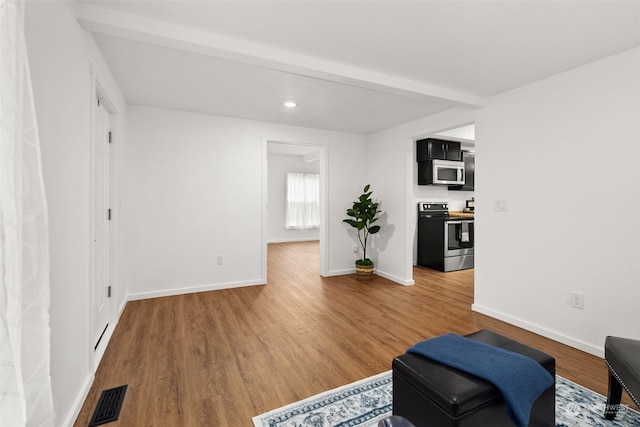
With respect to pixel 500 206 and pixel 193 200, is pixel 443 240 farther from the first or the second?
pixel 193 200

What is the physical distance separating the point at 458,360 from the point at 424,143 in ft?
14.8

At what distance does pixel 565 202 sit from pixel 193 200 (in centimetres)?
392

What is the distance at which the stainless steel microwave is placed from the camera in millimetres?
5320

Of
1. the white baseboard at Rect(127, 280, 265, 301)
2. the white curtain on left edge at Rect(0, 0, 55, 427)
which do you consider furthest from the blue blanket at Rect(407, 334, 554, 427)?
the white baseboard at Rect(127, 280, 265, 301)

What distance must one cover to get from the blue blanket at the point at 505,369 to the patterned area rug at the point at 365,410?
51 cm

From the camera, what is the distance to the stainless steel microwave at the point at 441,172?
17.5ft

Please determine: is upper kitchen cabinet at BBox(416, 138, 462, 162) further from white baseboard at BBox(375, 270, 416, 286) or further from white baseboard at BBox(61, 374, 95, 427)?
white baseboard at BBox(61, 374, 95, 427)

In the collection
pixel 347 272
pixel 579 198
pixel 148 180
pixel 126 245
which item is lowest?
pixel 347 272

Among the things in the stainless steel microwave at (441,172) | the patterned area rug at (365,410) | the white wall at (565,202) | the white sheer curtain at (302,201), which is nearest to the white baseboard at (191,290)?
the patterned area rug at (365,410)

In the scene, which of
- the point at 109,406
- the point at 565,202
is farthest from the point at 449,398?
the point at 565,202

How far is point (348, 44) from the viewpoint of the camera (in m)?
2.15

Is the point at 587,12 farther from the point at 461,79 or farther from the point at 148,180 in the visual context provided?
the point at 148,180

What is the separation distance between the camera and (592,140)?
2.43m

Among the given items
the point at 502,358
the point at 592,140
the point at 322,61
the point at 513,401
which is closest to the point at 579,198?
the point at 592,140
